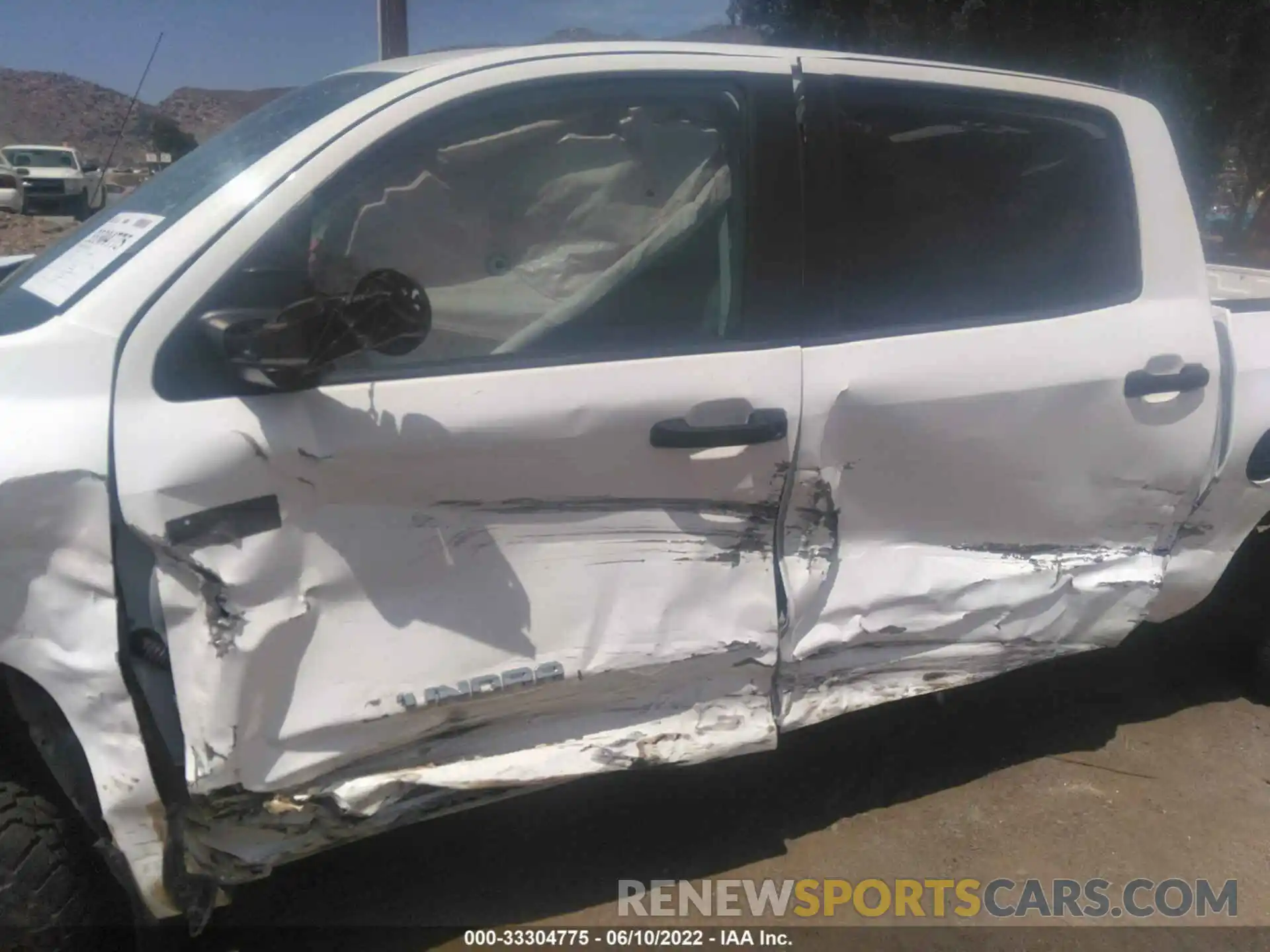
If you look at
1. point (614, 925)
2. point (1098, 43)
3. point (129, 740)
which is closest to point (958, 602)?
point (614, 925)

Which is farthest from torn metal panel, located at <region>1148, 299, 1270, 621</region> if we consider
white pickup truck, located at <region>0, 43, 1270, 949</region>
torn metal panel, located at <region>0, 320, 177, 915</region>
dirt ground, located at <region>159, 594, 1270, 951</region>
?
torn metal panel, located at <region>0, 320, 177, 915</region>

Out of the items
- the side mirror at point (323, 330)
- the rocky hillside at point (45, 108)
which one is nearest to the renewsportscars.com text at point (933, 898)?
the side mirror at point (323, 330)

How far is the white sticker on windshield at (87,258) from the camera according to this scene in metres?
2.08

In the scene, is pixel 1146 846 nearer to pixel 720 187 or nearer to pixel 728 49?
pixel 720 187

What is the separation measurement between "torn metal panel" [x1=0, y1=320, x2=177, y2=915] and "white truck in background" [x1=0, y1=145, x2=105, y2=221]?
57.2ft

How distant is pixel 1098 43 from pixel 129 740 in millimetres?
10469

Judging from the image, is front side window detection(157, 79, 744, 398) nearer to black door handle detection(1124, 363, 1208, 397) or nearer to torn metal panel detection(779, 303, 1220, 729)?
torn metal panel detection(779, 303, 1220, 729)

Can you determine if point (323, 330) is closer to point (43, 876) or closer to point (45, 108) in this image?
point (43, 876)

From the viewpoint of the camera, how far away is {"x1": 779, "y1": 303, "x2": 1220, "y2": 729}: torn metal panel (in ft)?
8.13

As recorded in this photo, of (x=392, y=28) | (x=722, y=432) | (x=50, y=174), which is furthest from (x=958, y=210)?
(x=50, y=174)

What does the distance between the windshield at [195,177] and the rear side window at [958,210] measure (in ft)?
3.36

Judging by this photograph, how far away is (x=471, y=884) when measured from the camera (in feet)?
8.93

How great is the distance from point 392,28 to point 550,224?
3.72m

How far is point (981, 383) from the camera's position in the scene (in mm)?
2566
